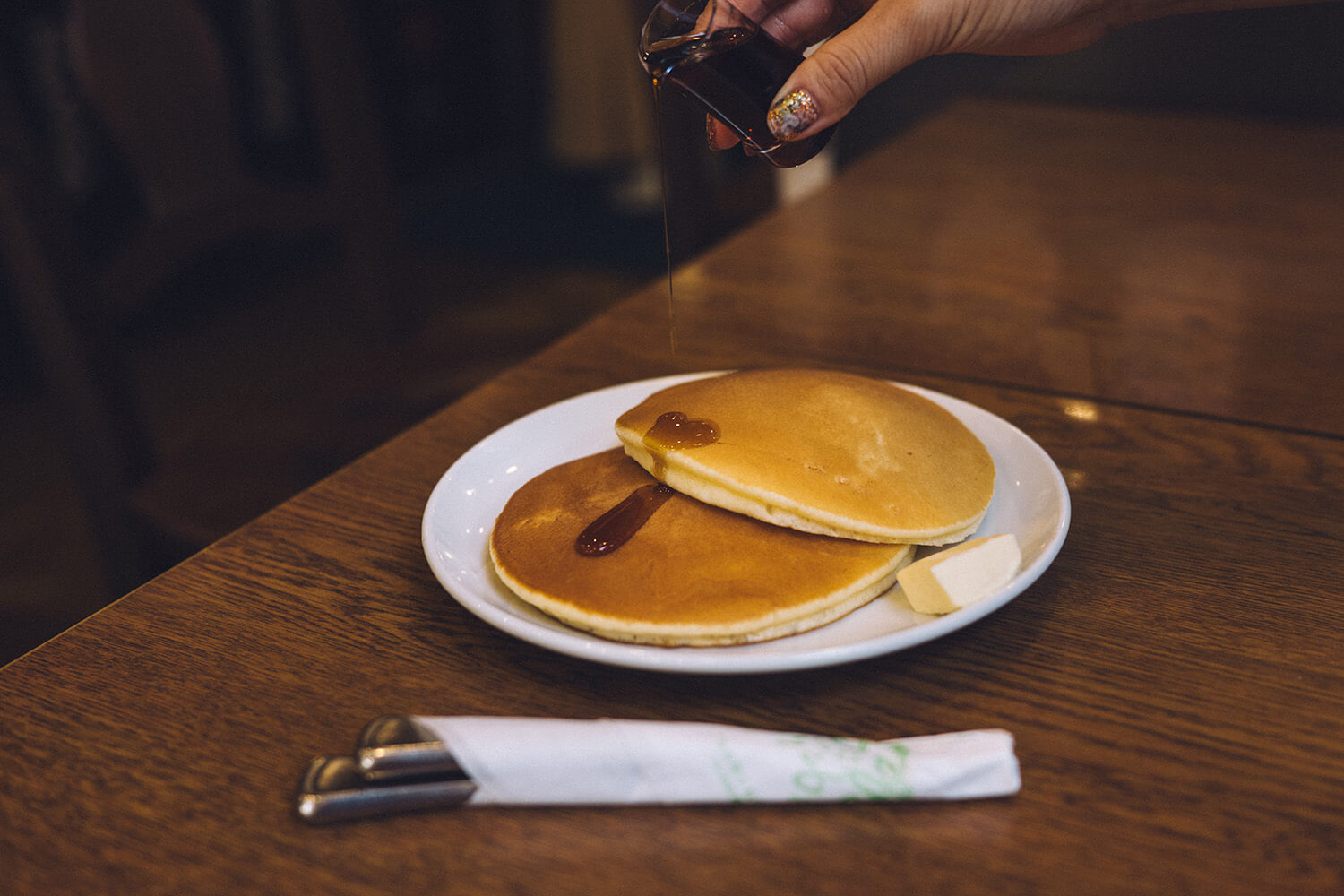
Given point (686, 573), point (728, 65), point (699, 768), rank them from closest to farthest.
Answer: point (699, 768)
point (686, 573)
point (728, 65)

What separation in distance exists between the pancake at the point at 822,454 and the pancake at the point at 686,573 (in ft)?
0.06

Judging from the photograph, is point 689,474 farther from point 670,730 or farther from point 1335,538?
point 1335,538

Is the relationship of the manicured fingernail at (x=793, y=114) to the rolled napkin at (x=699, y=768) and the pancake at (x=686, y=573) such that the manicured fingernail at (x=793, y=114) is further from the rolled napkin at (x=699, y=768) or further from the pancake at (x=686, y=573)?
the rolled napkin at (x=699, y=768)

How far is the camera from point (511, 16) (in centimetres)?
455

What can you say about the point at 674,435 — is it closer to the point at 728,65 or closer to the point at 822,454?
the point at 822,454

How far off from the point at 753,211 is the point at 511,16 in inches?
111

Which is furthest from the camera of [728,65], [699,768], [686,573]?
[728,65]

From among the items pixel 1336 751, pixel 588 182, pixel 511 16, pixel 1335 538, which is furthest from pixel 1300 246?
pixel 511 16

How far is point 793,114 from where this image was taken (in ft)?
2.75

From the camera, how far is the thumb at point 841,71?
833 millimetres

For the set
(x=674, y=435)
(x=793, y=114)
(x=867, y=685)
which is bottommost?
(x=867, y=685)

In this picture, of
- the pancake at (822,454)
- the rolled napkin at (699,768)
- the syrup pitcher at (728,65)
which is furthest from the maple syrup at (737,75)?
the rolled napkin at (699,768)

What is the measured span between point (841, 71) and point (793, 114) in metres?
0.05

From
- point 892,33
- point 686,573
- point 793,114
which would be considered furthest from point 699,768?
point 892,33
